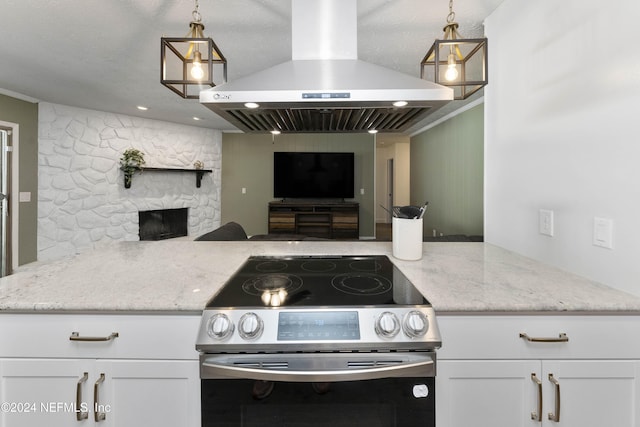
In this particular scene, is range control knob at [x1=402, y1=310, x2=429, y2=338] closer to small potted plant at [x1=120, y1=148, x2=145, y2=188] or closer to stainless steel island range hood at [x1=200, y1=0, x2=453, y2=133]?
stainless steel island range hood at [x1=200, y1=0, x2=453, y2=133]

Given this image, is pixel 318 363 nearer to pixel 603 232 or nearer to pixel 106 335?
pixel 106 335

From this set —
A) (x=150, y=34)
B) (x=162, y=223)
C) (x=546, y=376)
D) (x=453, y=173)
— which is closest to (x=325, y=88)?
(x=546, y=376)

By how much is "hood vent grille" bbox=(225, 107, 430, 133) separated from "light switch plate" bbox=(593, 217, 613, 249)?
2.47 ft

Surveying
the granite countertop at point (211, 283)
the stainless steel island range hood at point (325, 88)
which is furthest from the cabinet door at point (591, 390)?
the stainless steel island range hood at point (325, 88)

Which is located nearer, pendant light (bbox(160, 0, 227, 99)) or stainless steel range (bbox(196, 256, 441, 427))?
stainless steel range (bbox(196, 256, 441, 427))

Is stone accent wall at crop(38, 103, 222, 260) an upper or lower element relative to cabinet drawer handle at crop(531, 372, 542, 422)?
upper

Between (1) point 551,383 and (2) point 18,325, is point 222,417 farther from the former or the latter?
(1) point 551,383

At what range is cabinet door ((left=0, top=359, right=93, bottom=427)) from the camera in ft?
2.88

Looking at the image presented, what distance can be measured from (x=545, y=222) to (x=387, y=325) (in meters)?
1.04

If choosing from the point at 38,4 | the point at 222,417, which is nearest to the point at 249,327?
the point at 222,417

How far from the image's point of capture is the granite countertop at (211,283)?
0.88m

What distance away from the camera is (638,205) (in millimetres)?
972

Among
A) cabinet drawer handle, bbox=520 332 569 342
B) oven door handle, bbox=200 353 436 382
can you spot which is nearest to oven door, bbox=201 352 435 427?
oven door handle, bbox=200 353 436 382

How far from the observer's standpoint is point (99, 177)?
15.4ft
